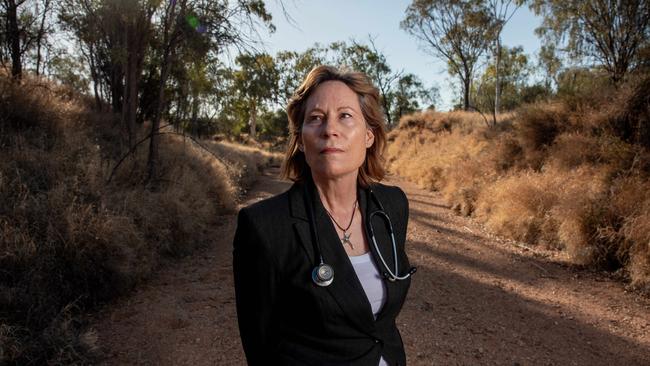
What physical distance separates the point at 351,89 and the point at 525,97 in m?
40.5

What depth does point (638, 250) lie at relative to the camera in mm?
5234

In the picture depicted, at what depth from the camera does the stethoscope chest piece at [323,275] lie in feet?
4.48

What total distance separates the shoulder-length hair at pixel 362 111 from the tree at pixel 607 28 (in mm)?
16904

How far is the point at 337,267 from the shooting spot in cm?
145

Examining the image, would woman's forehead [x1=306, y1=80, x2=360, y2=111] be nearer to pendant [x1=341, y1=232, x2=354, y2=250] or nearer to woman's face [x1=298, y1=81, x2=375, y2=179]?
woman's face [x1=298, y1=81, x2=375, y2=179]

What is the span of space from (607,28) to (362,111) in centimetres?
1989

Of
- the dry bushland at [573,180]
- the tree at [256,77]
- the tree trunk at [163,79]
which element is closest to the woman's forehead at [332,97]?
the dry bushland at [573,180]

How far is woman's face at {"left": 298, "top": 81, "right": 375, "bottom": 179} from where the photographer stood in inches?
63.1

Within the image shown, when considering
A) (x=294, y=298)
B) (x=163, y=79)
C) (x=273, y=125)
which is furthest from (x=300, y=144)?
(x=273, y=125)

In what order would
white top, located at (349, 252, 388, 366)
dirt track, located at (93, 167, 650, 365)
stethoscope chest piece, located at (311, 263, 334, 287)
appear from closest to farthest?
stethoscope chest piece, located at (311, 263, 334, 287), white top, located at (349, 252, 388, 366), dirt track, located at (93, 167, 650, 365)

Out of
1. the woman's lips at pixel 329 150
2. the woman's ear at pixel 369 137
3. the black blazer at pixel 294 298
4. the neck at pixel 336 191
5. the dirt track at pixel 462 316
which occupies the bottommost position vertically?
the dirt track at pixel 462 316

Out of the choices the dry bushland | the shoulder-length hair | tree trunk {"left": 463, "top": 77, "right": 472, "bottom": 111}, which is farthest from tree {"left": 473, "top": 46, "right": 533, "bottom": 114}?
the shoulder-length hair

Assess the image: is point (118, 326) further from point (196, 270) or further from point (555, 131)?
point (555, 131)

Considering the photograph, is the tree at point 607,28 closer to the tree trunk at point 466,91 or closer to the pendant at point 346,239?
the tree trunk at point 466,91
